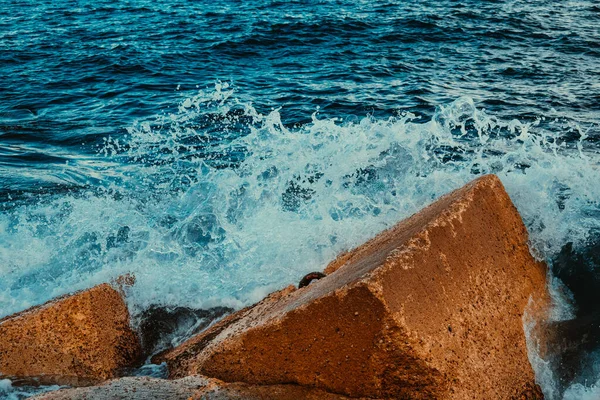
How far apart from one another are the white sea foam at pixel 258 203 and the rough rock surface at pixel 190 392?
1637mm

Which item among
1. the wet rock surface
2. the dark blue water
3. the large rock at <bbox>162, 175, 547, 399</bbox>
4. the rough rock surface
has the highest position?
the large rock at <bbox>162, 175, 547, 399</bbox>

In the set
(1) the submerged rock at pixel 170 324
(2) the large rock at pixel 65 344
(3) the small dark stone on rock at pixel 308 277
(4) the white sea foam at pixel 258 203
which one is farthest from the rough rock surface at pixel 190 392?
(4) the white sea foam at pixel 258 203

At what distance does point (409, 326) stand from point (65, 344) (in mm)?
2129

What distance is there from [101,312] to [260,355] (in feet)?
4.46

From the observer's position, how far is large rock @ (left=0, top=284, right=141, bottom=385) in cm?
391

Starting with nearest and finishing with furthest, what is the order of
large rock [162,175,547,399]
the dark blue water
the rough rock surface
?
large rock [162,175,547,399]
the rough rock surface
the dark blue water

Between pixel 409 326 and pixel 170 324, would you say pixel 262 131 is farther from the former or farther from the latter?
pixel 409 326

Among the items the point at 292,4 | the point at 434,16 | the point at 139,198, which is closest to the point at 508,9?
the point at 434,16

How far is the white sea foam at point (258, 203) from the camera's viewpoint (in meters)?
5.23

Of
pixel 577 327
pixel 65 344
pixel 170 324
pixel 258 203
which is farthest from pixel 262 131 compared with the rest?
pixel 577 327

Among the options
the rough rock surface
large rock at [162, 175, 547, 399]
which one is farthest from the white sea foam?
the rough rock surface

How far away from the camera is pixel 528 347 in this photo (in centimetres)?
370

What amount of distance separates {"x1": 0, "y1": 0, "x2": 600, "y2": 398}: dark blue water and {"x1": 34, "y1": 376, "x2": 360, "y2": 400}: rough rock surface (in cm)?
139

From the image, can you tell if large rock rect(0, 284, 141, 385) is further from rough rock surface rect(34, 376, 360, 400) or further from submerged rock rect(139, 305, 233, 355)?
rough rock surface rect(34, 376, 360, 400)
